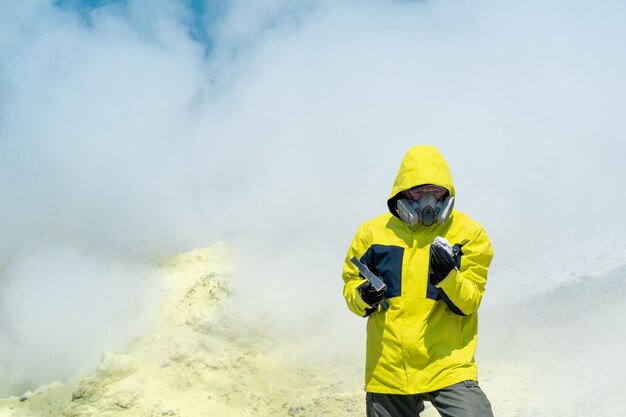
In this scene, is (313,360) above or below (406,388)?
above

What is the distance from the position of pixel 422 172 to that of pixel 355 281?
489 mm

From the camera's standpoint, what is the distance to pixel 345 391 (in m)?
5.08

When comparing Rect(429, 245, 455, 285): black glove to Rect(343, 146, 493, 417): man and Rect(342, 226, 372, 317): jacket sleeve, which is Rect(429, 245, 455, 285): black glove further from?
Rect(342, 226, 372, 317): jacket sleeve

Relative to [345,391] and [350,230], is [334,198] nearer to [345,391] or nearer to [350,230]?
[350,230]

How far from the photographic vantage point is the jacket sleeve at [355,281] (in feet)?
8.04

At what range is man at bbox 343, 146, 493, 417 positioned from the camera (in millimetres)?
2357

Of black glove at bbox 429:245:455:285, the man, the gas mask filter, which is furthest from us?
the gas mask filter

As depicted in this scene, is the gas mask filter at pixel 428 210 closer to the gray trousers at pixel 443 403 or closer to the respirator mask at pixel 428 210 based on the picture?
the respirator mask at pixel 428 210

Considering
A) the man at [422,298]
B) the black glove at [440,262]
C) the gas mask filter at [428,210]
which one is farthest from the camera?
the gas mask filter at [428,210]

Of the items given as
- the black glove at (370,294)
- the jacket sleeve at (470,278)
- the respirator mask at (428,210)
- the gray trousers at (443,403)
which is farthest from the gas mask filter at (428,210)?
the gray trousers at (443,403)

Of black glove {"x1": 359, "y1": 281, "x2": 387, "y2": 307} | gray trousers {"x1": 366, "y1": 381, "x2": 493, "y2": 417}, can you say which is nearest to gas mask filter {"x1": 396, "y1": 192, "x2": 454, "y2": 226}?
black glove {"x1": 359, "y1": 281, "x2": 387, "y2": 307}

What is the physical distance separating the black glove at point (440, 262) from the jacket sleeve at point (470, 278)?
0.8 inches

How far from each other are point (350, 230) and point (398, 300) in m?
5.27

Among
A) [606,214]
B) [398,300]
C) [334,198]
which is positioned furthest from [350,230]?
[398,300]
